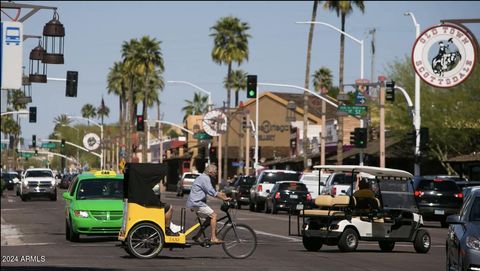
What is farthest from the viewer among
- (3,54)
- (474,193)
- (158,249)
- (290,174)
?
(290,174)

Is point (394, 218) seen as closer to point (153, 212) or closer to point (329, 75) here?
point (153, 212)

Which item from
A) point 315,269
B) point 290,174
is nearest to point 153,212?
point 315,269

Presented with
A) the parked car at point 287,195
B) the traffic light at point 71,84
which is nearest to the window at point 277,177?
the parked car at point 287,195

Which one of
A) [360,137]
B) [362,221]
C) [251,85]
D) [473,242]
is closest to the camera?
[473,242]

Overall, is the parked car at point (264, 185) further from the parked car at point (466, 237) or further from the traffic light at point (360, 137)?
the parked car at point (466, 237)

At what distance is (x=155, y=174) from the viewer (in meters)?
21.3

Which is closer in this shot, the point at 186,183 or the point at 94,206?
the point at 94,206

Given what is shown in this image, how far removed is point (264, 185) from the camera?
169 feet

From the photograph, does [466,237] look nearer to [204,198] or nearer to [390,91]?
[204,198]

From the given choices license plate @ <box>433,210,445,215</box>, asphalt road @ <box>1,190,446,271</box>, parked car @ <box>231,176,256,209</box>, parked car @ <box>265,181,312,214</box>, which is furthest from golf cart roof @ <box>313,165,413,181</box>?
parked car @ <box>231,176,256,209</box>

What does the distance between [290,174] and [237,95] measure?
66.3 meters

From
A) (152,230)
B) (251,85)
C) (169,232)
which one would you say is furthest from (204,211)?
(251,85)

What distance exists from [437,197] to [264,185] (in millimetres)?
13083

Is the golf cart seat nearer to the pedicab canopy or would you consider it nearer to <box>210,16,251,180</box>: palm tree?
the pedicab canopy
